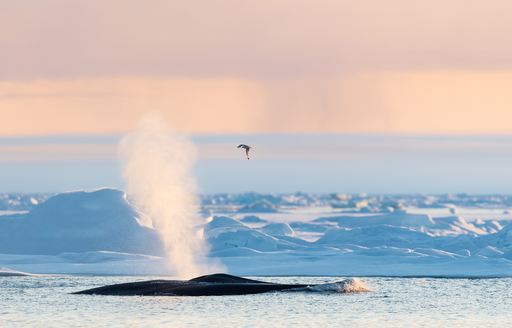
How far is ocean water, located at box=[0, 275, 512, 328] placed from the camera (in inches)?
1681

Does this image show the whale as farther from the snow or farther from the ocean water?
the snow

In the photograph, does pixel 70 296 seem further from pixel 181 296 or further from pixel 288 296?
pixel 288 296

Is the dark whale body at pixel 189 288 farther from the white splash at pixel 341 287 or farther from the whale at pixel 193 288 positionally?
the white splash at pixel 341 287

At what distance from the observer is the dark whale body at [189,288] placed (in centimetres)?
5275

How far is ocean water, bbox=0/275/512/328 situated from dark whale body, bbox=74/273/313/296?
3.98ft

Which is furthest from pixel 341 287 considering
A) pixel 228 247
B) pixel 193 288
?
pixel 228 247

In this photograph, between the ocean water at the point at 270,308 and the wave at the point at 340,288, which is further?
the wave at the point at 340,288

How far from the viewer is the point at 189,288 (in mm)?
53406

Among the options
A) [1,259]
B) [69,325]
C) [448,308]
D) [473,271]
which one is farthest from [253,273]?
[69,325]

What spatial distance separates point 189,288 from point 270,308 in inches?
295

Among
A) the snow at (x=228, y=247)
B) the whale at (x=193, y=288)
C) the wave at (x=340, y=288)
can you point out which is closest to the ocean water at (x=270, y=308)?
the wave at (x=340, y=288)

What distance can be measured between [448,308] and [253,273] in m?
19.6

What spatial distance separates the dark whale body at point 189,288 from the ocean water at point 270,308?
121 cm

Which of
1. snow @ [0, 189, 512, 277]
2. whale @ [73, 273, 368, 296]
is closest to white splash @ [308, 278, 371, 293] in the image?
whale @ [73, 273, 368, 296]
